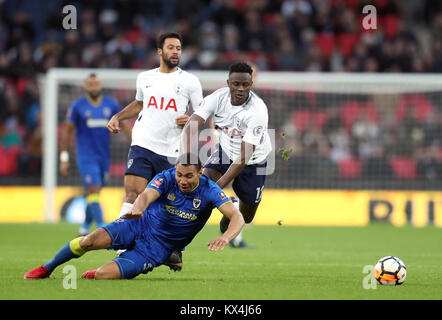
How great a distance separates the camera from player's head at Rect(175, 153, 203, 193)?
23.2ft

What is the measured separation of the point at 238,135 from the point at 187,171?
2174 millimetres

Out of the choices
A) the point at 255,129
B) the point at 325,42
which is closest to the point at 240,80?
the point at 255,129

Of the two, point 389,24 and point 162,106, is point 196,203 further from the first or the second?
point 389,24

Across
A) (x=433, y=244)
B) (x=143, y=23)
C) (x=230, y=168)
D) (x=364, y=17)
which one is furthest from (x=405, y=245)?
(x=143, y=23)

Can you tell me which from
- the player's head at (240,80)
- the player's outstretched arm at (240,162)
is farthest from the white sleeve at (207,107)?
the player's outstretched arm at (240,162)

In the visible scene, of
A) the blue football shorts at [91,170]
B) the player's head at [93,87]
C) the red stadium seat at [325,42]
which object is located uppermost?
the red stadium seat at [325,42]

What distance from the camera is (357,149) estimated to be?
18.3 meters

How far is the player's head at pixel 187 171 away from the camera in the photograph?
7059 mm

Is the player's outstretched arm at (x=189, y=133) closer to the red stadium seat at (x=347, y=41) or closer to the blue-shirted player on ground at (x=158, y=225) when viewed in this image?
the blue-shirted player on ground at (x=158, y=225)

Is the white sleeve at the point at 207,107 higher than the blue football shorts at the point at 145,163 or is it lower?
higher

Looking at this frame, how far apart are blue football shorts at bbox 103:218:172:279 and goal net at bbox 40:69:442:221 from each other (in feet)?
A: 32.3

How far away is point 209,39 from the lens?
21.3 meters

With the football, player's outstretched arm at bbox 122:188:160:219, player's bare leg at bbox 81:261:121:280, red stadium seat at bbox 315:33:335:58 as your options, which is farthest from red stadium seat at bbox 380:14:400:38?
player's bare leg at bbox 81:261:121:280

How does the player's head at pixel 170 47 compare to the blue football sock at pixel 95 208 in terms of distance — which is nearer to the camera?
the player's head at pixel 170 47
